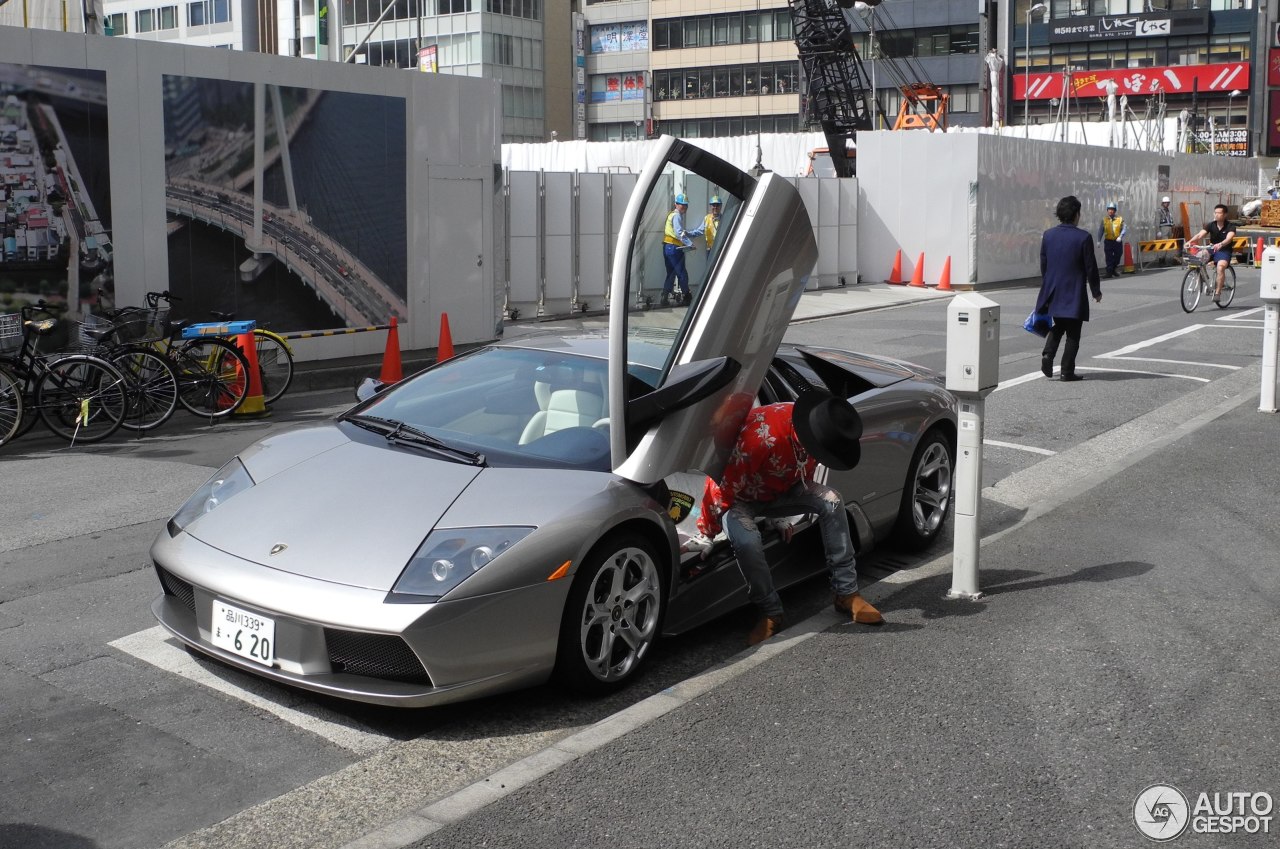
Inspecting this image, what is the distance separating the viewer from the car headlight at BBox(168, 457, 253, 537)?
5.27 metres

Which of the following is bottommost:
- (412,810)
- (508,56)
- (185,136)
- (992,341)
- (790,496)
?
(412,810)

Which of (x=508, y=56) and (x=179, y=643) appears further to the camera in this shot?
(x=508, y=56)

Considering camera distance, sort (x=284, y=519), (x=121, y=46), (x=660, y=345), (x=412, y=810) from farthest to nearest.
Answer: (x=121, y=46) → (x=660, y=345) → (x=284, y=519) → (x=412, y=810)

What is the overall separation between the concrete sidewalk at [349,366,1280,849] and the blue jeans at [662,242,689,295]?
1.51 meters

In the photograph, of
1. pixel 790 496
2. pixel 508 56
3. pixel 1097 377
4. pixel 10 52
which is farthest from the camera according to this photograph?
pixel 508 56

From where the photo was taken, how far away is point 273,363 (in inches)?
514

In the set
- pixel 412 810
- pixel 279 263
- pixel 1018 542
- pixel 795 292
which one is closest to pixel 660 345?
pixel 795 292

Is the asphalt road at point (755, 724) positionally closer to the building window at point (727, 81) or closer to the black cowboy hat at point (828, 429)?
the black cowboy hat at point (828, 429)

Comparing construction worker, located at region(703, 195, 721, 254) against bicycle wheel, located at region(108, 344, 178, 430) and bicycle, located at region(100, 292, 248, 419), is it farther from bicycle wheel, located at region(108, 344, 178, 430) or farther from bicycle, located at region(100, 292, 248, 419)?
bicycle, located at region(100, 292, 248, 419)

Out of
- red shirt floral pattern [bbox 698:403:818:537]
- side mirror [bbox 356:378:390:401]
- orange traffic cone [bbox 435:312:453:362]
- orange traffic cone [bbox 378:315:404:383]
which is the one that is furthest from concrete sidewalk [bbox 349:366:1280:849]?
orange traffic cone [bbox 435:312:453:362]

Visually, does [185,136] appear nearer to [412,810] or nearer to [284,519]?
[284,519]

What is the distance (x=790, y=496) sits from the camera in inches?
227

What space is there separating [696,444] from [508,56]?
9054 centimetres

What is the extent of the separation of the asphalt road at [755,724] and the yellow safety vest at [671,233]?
1.68m
